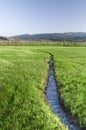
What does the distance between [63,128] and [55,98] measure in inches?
290

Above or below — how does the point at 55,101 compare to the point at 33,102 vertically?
below

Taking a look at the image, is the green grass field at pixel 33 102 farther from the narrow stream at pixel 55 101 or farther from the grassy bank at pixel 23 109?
the narrow stream at pixel 55 101

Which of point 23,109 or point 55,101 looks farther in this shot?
point 55,101

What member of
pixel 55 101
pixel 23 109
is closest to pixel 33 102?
pixel 23 109

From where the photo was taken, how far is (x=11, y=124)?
17.4m

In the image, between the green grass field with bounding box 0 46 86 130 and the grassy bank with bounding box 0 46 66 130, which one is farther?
the green grass field with bounding box 0 46 86 130

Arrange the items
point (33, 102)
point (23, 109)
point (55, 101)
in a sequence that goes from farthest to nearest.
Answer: point (55, 101)
point (33, 102)
point (23, 109)

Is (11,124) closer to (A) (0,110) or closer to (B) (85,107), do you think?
(A) (0,110)

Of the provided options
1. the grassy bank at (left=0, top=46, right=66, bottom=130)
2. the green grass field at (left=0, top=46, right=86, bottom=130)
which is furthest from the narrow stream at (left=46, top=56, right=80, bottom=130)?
the grassy bank at (left=0, top=46, right=66, bottom=130)

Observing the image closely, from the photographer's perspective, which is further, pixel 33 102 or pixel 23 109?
pixel 33 102

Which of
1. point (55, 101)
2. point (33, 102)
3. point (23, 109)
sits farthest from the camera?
point (55, 101)

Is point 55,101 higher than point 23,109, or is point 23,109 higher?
point 23,109

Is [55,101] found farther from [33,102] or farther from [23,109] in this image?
[23,109]

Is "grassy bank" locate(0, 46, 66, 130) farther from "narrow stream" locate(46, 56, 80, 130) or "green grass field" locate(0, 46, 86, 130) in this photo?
"narrow stream" locate(46, 56, 80, 130)
